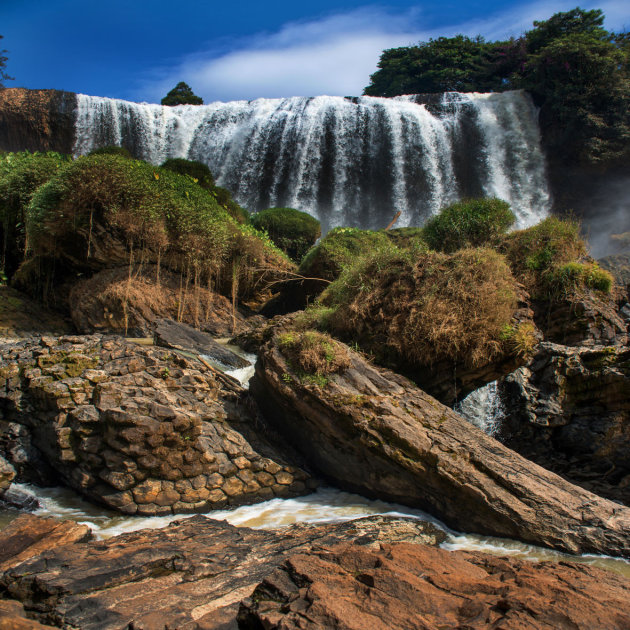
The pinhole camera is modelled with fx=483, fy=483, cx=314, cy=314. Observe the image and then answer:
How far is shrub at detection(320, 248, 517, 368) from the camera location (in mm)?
5957

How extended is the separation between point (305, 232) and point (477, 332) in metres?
11.8

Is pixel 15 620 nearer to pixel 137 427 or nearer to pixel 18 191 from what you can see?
pixel 137 427

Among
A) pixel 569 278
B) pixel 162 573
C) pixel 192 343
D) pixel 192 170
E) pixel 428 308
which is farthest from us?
pixel 192 170

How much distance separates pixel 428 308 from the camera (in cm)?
604

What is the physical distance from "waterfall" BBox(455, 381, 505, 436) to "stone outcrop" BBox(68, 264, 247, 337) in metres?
6.18

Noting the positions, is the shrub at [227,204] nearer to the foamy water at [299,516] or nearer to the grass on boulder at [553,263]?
the grass on boulder at [553,263]

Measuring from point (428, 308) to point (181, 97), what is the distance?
3760cm

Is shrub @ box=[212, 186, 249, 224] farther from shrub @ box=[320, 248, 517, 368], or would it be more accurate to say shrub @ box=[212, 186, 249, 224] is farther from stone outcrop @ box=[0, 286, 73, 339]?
shrub @ box=[320, 248, 517, 368]

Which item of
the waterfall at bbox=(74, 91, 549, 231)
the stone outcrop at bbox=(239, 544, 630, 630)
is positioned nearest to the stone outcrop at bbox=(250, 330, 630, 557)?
the stone outcrop at bbox=(239, 544, 630, 630)

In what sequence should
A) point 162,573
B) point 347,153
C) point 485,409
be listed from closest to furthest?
point 162,573 < point 485,409 < point 347,153

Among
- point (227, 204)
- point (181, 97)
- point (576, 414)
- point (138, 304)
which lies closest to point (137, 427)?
point (576, 414)

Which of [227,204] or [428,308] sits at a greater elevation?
[227,204]

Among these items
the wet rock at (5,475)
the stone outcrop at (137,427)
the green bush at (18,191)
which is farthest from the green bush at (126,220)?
the wet rock at (5,475)

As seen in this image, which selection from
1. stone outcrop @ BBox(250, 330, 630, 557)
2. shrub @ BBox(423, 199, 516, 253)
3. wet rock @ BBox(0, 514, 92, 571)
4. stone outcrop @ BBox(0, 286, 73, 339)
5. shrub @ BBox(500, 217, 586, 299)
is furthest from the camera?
stone outcrop @ BBox(0, 286, 73, 339)
